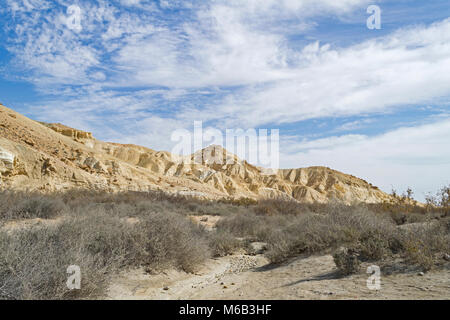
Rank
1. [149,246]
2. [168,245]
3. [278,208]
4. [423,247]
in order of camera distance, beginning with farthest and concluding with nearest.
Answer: [278,208] < [168,245] < [149,246] < [423,247]

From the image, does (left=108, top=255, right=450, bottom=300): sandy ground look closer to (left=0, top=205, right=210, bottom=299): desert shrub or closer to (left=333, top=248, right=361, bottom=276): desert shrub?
(left=333, top=248, right=361, bottom=276): desert shrub

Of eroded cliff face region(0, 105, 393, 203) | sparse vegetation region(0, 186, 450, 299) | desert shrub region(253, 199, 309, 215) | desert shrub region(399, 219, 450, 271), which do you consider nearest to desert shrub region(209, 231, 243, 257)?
sparse vegetation region(0, 186, 450, 299)

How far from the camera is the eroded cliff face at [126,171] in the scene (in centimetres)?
2067

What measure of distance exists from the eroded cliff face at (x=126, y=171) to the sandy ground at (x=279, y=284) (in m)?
4.00

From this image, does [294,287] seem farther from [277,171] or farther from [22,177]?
[277,171]

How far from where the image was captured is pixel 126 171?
30.4 metres

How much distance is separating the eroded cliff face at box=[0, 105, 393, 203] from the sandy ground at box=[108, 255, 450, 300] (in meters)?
4.00

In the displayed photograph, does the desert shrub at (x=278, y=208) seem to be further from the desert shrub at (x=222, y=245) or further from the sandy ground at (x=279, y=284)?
the sandy ground at (x=279, y=284)

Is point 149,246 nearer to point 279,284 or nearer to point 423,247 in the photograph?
point 279,284

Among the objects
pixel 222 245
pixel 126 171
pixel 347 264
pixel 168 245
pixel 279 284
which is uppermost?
pixel 126 171

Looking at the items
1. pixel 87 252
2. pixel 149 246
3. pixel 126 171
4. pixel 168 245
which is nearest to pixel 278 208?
pixel 168 245

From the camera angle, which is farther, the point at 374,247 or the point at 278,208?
the point at 278,208

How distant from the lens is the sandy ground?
4203 millimetres

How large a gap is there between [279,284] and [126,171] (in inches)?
1069
